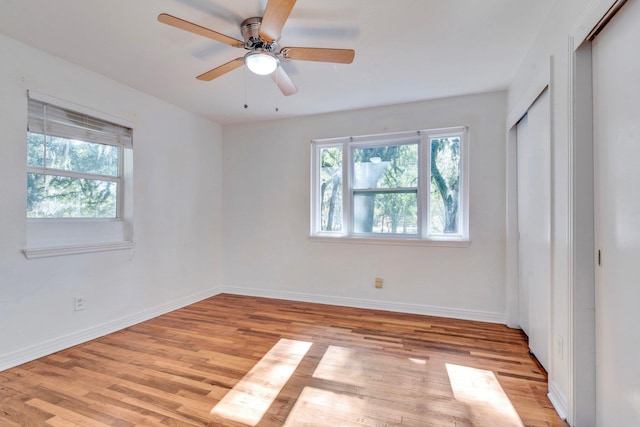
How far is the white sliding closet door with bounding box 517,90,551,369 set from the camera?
6.85 ft

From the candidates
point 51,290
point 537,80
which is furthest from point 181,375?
point 537,80

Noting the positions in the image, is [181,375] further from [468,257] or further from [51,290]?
[468,257]

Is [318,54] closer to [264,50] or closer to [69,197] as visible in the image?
[264,50]

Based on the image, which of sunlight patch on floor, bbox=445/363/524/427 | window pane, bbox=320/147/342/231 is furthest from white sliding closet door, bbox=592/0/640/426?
window pane, bbox=320/147/342/231

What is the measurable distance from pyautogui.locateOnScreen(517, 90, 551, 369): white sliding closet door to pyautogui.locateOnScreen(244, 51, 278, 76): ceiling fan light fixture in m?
1.87

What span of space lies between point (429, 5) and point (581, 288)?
1.87 m

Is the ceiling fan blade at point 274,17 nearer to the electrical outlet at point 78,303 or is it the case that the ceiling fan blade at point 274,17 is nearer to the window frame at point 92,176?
the window frame at point 92,176

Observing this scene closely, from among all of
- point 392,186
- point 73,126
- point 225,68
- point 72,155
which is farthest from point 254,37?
point 392,186

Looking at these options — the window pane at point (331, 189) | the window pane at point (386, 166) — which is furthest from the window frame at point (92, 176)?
the window pane at point (386, 166)

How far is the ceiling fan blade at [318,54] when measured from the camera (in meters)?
1.94

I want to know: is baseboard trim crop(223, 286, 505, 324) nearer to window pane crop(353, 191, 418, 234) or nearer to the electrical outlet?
window pane crop(353, 191, 418, 234)

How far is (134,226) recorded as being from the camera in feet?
10.5

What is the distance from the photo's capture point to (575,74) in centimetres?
159

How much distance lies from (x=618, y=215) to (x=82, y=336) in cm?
390
